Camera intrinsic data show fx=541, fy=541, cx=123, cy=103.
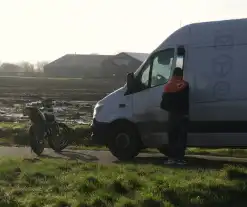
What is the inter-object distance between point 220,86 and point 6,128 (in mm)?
8896

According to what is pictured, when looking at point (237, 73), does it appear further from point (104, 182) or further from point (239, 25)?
point (104, 182)

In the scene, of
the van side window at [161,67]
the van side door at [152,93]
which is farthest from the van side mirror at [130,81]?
the van side window at [161,67]

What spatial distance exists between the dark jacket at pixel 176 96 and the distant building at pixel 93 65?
73308 mm

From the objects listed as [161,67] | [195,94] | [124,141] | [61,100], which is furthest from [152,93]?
[61,100]

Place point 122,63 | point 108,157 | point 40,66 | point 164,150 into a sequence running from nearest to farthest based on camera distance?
1. point 164,150
2. point 108,157
3. point 122,63
4. point 40,66

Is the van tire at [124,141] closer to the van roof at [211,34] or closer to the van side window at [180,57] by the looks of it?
the van side window at [180,57]

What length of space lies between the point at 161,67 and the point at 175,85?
1393mm

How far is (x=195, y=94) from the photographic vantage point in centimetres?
1117

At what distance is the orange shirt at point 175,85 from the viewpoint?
1037 cm

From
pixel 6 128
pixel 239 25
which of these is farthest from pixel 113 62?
pixel 239 25

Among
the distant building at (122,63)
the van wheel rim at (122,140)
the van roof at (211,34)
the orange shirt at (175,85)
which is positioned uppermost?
the distant building at (122,63)

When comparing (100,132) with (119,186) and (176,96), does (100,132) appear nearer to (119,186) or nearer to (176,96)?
(176,96)

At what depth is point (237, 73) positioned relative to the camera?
10.9 metres

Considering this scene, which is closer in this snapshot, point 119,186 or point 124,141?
point 119,186
